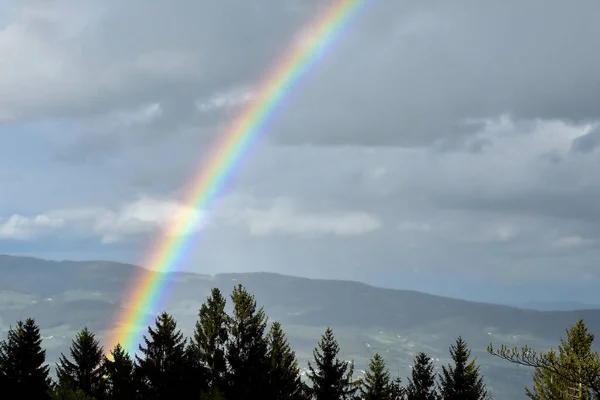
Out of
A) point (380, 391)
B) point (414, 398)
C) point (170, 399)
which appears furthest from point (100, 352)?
point (414, 398)

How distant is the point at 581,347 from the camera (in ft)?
183

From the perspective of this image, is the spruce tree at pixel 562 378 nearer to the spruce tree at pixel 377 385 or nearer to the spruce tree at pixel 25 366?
the spruce tree at pixel 377 385

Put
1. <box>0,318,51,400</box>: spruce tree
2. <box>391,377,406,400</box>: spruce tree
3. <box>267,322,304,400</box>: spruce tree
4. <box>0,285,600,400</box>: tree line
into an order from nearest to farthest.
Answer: <box>0,285,600,400</box>: tree line, <box>267,322,304,400</box>: spruce tree, <box>0,318,51,400</box>: spruce tree, <box>391,377,406,400</box>: spruce tree

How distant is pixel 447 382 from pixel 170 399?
33.9 metres

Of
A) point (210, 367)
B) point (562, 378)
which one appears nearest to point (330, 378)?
point (210, 367)

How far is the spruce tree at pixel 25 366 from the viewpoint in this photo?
5781 centimetres

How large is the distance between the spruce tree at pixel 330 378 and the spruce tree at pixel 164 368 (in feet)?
49.6

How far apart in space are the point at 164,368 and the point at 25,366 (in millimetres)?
14719

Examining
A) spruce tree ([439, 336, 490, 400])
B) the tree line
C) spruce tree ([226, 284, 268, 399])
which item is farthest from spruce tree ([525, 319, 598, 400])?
spruce tree ([226, 284, 268, 399])

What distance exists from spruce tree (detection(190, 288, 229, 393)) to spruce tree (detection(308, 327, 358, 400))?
11562 mm

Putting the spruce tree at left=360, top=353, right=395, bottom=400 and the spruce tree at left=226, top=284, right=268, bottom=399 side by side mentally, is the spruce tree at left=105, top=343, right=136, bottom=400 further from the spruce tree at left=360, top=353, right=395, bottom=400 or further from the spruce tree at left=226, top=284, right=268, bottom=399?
the spruce tree at left=360, top=353, right=395, bottom=400

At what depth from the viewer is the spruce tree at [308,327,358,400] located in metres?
63.7

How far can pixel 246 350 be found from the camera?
55.5m

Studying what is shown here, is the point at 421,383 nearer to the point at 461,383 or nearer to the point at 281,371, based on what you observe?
the point at 461,383
